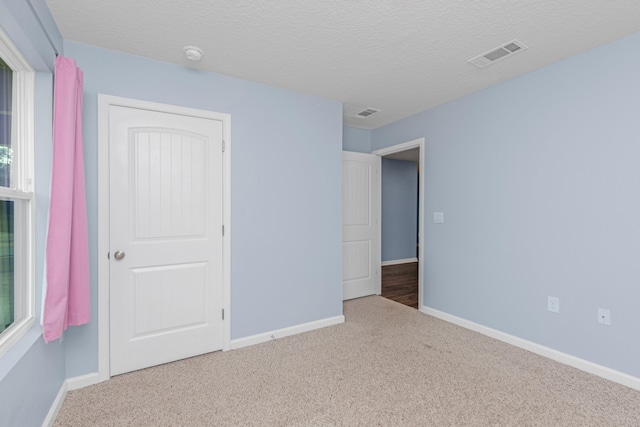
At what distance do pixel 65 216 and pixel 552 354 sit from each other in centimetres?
Answer: 365

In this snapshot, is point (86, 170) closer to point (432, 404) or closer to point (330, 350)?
point (330, 350)

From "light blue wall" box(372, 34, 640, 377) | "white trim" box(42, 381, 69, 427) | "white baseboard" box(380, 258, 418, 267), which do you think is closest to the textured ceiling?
"light blue wall" box(372, 34, 640, 377)

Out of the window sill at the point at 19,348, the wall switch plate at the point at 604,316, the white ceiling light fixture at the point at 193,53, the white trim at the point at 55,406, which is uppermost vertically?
the white ceiling light fixture at the point at 193,53

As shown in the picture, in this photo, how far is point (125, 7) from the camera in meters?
1.79

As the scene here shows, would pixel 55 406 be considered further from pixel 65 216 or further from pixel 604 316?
pixel 604 316

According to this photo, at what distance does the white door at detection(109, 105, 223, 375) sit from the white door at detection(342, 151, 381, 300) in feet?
6.28

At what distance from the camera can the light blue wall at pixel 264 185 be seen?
2178 millimetres

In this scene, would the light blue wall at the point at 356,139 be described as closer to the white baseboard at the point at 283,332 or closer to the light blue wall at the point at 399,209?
the light blue wall at the point at 399,209

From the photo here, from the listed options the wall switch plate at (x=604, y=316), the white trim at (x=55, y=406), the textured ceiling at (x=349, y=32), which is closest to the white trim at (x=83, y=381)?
the white trim at (x=55, y=406)

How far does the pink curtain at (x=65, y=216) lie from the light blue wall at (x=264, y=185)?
0.29m

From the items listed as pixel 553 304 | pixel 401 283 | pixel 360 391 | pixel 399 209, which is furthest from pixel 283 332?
pixel 399 209

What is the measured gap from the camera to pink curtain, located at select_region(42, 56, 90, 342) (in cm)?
171

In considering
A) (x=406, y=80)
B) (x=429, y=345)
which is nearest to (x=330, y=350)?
(x=429, y=345)

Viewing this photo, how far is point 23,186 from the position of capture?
172 cm
